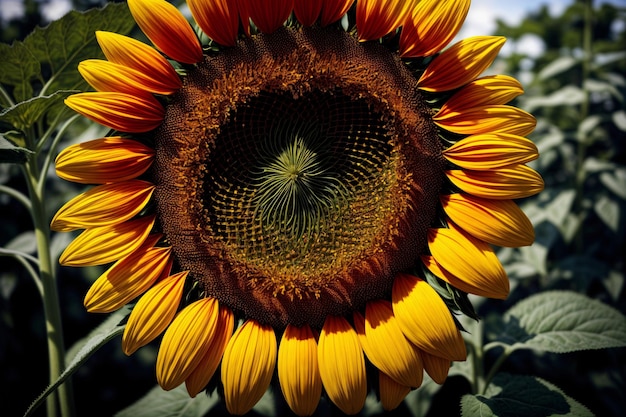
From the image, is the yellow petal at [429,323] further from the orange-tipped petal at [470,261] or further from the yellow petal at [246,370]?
the yellow petal at [246,370]

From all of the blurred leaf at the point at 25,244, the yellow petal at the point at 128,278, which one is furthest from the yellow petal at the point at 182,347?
the blurred leaf at the point at 25,244

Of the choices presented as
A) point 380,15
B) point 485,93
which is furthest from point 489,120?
point 380,15

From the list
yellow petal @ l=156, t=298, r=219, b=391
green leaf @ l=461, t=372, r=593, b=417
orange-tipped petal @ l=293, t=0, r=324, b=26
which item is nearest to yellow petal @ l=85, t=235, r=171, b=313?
yellow petal @ l=156, t=298, r=219, b=391

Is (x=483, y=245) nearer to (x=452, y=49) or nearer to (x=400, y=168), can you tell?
(x=400, y=168)

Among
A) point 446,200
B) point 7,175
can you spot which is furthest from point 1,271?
point 446,200

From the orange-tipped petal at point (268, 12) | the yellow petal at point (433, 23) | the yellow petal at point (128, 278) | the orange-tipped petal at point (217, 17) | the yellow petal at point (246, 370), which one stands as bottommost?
the yellow petal at point (246, 370)

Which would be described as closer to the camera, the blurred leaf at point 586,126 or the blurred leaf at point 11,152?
the blurred leaf at point 11,152

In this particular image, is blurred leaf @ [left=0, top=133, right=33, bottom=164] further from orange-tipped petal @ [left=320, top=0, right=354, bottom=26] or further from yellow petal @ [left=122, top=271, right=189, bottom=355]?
orange-tipped petal @ [left=320, top=0, right=354, bottom=26]

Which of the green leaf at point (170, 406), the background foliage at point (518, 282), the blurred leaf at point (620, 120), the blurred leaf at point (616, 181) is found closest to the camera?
the background foliage at point (518, 282)
